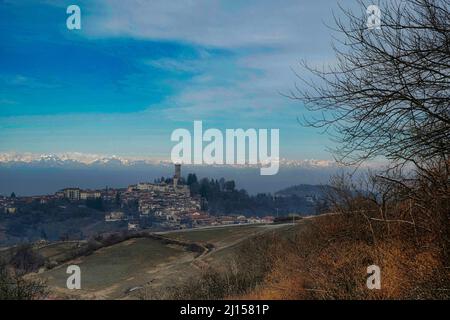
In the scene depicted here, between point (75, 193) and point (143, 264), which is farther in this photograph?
point (75, 193)

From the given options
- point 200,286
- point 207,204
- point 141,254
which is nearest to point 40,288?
point 200,286

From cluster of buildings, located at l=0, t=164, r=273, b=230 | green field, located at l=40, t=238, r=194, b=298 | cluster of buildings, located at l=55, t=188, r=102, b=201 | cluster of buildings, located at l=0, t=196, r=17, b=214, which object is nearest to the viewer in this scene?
green field, located at l=40, t=238, r=194, b=298

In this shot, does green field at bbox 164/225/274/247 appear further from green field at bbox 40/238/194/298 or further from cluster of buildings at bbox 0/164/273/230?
cluster of buildings at bbox 0/164/273/230

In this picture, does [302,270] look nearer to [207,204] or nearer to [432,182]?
[432,182]

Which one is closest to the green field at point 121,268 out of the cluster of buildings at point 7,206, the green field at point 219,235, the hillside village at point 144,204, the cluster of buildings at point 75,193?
the green field at point 219,235

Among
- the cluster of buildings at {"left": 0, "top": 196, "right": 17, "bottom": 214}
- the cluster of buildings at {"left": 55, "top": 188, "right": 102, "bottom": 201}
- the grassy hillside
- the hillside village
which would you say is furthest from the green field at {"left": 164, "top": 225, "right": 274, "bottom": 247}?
the cluster of buildings at {"left": 55, "top": 188, "right": 102, "bottom": 201}

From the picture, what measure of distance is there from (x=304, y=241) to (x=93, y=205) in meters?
72.3

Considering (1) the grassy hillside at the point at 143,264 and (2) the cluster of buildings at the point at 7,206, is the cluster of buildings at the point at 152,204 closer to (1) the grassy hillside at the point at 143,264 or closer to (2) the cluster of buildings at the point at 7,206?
(2) the cluster of buildings at the point at 7,206

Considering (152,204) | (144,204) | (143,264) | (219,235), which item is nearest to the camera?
(143,264)

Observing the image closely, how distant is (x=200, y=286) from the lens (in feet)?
57.4

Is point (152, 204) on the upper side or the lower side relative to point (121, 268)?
upper

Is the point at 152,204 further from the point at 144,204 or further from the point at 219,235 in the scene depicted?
the point at 219,235

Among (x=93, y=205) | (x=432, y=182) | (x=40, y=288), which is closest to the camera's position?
(x=432, y=182)

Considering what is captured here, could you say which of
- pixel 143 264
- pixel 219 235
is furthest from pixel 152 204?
pixel 143 264
